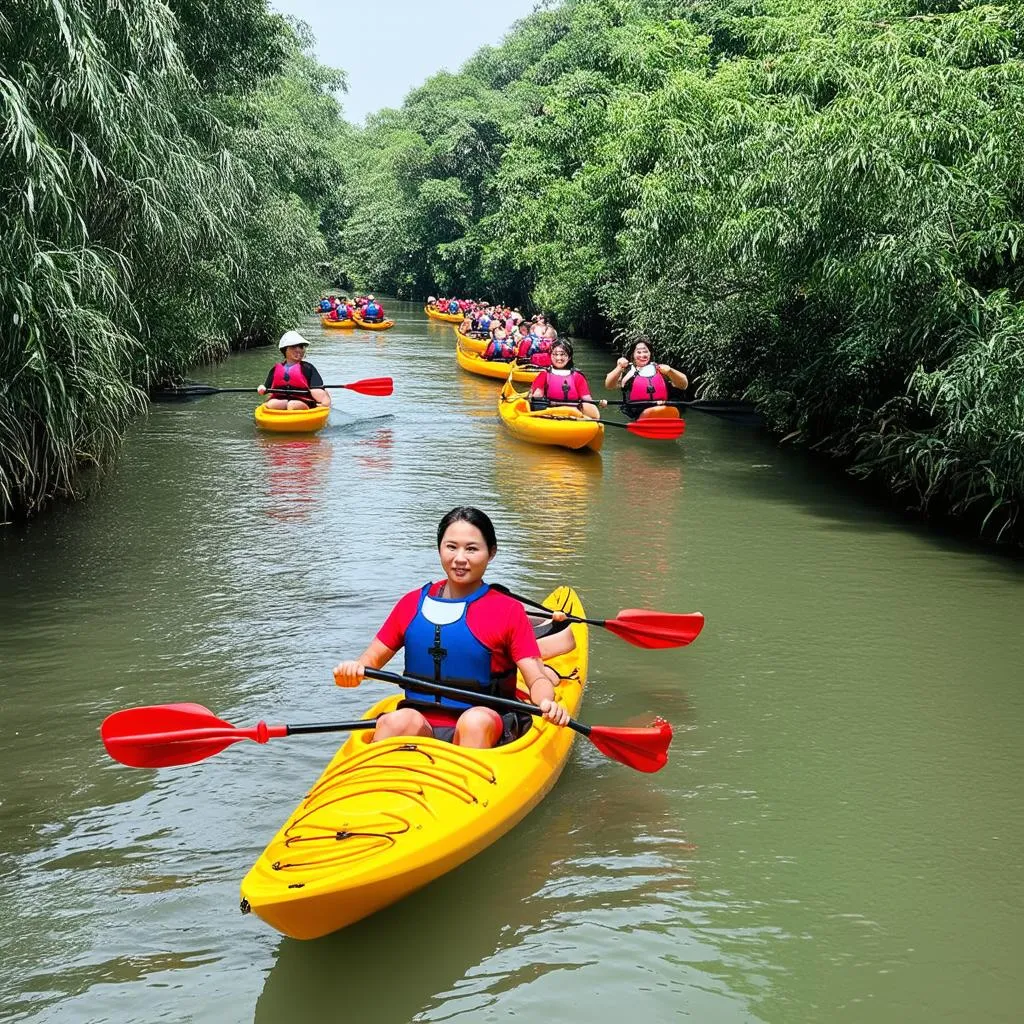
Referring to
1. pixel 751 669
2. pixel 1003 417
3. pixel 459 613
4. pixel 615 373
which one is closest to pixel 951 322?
pixel 1003 417

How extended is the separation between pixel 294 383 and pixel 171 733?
391 inches

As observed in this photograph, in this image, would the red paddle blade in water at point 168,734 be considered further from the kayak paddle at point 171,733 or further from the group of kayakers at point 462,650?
the group of kayakers at point 462,650

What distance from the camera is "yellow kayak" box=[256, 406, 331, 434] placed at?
13.2 metres

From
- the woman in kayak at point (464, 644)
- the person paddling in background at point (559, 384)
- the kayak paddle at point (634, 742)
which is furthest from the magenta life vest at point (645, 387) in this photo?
the woman in kayak at point (464, 644)

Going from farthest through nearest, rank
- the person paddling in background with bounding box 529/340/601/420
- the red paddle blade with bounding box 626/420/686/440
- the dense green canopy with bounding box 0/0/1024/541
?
the person paddling in background with bounding box 529/340/601/420
the red paddle blade with bounding box 626/420/686/440
the dense green canopy with bounding box 0/0/1024/541

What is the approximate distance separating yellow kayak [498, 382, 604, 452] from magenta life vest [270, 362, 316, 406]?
233cm

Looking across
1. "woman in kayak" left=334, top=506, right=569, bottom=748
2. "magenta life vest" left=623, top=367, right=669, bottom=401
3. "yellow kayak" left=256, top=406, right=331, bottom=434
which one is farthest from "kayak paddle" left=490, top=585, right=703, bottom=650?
"yellow kayak" left=256, top=406, right=331, bottom=434

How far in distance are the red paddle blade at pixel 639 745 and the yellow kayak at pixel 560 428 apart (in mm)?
7962

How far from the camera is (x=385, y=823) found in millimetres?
3502

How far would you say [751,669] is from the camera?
6.12m

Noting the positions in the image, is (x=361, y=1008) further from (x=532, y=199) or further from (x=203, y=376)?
(x=532, y=199)

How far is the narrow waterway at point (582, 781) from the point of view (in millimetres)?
3463

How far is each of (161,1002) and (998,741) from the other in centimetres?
362

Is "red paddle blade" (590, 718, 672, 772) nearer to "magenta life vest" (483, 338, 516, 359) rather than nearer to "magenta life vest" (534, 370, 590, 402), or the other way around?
"magenta life vest" (534, 370, 590, 402)
